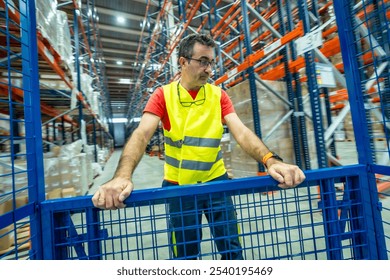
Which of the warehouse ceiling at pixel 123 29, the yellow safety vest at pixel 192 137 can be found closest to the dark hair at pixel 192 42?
the yellow safety vest at pixel 192 137

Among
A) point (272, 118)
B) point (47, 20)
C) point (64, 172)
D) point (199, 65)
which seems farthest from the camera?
point (64, 172)

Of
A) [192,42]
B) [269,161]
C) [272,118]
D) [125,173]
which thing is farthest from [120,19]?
[269,161]

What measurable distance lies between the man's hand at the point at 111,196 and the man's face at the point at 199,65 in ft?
3.08

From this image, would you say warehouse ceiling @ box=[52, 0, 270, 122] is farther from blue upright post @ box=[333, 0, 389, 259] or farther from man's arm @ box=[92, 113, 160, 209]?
blue upright post @ box=[333, 0, 389, 259]

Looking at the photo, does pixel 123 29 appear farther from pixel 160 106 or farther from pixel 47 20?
pixel 160 106

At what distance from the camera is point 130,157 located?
3.92 ft

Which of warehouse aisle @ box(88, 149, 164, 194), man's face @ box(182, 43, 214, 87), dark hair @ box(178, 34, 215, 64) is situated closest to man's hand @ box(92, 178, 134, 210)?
→ man's face @ box(182, 43, 214, 87)

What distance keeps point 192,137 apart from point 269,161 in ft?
1.69

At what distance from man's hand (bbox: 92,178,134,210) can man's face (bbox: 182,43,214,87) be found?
0.94 m

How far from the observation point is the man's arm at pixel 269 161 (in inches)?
39.7

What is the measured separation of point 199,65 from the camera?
153 cm

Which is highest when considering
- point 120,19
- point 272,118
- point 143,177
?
point 120,19

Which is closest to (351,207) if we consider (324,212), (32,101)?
(324,212)
